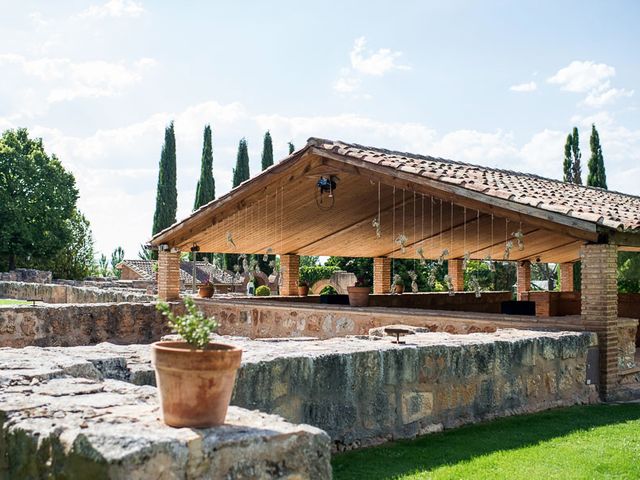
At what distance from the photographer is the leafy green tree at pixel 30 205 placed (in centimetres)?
3647

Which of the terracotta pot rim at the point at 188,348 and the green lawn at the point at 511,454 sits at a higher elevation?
the terracotta pot rim at the point at 188,348

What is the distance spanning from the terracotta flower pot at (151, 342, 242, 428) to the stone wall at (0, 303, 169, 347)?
10.1 meters

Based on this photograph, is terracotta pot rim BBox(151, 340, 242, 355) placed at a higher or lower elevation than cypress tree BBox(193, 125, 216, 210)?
lower

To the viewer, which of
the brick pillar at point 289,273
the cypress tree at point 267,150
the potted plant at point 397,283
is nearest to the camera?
the potted plant at point 397,283

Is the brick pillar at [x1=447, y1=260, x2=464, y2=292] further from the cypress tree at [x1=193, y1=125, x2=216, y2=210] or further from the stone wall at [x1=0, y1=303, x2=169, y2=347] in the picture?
the cypress tree at [x1=193, y1=125, x2=216, y2=210]

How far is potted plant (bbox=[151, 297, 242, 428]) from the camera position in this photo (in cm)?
308

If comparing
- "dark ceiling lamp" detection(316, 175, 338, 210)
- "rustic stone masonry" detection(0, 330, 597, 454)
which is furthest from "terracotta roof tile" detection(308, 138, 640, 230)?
"rustic stone masonry" detection(0, 330, 597, 454)

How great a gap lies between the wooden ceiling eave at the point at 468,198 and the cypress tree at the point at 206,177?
3078 cm

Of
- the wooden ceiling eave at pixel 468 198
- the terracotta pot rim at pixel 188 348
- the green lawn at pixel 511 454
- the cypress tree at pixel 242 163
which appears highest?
the cypress tree at pixel 242 163

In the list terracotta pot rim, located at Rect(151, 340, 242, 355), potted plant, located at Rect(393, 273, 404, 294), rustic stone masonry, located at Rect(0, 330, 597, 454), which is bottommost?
rustic stone masonry, located at Rect(0, 330, 597, 454)

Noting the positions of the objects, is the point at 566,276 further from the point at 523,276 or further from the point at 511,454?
the point at 511,454

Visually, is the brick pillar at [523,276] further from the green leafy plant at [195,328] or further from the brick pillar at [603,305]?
the green leafy plant at [195,328]

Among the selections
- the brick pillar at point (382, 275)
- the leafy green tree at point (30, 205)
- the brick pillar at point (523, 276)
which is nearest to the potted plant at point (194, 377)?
the brick pillar at point (382, 275)

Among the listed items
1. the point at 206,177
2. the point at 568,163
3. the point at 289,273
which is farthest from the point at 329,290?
the point at 206,177
